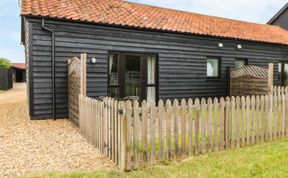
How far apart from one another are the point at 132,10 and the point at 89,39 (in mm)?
3951

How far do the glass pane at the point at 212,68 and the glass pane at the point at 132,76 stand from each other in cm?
441

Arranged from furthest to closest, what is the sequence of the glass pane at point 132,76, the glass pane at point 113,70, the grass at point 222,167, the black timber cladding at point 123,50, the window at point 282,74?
the window at point 282,74 → the glass pane at point 132,76 → the glass pane at point 113,70 → the black timber cladding at point 123,50 → the grass at point 222,167

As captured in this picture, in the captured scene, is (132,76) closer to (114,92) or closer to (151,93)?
(114,92)

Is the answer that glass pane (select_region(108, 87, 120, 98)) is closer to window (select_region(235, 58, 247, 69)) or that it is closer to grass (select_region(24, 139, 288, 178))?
grass (select_region(24, 139, 288, 178))

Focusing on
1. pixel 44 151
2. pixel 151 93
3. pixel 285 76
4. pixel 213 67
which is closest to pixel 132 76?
pixel 151 93

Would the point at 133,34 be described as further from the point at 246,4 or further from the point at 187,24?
the point at 246,4

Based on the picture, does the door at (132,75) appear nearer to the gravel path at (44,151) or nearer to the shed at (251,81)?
the gravel path at (44,151)

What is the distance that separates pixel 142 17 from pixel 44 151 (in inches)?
332

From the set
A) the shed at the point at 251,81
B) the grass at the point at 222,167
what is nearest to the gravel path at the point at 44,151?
the grass at the point at 222,167

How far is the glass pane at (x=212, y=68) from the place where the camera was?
525 inches

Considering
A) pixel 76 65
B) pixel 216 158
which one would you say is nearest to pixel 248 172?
pixel 216 158

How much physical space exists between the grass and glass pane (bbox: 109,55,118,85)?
19.9 ft

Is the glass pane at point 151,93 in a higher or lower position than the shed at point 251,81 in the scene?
lower

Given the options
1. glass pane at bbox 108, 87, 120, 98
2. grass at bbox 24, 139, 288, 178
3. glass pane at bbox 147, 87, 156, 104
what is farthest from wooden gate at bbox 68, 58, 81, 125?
grass at bbox 24, 139, 288, 178
